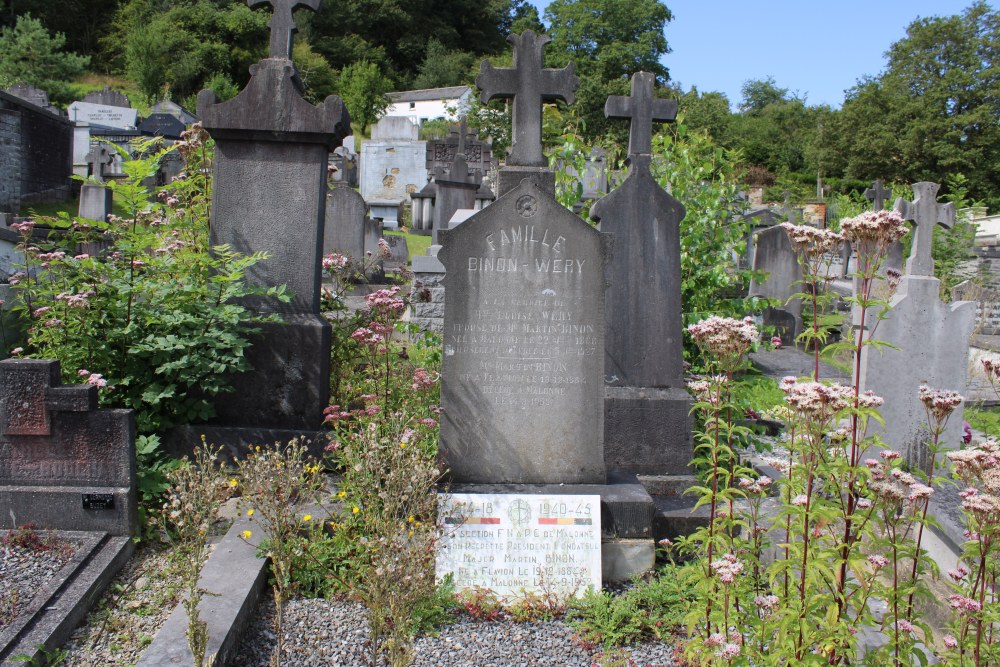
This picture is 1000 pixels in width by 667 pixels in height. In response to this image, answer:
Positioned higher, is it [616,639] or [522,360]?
[522,360]

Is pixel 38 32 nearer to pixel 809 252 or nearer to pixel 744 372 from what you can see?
pixel 744 372

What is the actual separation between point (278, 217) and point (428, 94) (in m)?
52.6

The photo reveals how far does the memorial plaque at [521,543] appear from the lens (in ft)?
13.3

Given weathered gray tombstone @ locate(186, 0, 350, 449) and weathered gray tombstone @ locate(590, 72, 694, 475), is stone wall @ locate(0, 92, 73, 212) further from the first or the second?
weathered gray tombstone @ locate(590, 72, 694, 475)

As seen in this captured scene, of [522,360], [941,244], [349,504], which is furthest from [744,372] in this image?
[941,244]

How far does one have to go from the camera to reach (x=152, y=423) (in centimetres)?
481

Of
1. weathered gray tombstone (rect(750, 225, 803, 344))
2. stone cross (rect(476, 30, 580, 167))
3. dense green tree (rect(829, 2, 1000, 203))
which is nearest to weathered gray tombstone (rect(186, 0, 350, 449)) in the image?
stone cross (rect(476, 30, 580, 167))

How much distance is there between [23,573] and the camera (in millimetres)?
3740

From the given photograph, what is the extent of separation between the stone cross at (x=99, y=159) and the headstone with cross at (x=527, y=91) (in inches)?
836

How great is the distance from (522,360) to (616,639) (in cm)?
154

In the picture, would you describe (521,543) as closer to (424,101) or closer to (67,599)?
(67,599)

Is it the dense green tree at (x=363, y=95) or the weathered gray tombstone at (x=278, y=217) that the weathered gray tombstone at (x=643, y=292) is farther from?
the dense green tree at (x=363, y=95)

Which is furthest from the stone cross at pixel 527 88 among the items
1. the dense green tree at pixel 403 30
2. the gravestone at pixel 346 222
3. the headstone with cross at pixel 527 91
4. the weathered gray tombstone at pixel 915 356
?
the dense green tree at pixel 403 30

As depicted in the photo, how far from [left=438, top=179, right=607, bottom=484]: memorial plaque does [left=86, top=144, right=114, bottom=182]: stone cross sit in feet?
72.7
